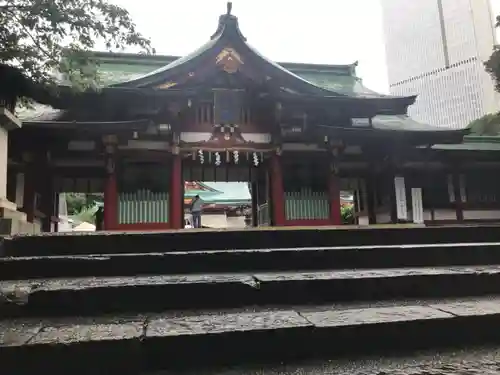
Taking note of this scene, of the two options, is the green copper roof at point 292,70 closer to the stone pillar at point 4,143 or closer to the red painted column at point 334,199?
the red painted column at point 334,199

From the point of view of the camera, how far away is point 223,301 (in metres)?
2.62

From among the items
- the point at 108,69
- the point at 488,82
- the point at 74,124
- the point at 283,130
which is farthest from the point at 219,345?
the point at 488,82

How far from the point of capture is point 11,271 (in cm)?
298

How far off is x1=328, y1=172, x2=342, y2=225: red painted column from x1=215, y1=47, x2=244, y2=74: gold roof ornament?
13.1 feet

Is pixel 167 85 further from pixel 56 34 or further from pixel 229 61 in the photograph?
pixel 56 34

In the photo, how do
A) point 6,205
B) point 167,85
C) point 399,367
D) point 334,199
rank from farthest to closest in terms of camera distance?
1. point 334,199
2. point 167,85
3. point 6,205
4. point 399,367

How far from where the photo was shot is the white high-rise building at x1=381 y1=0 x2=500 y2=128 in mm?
39500

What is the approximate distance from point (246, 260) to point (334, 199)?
25.2 feet

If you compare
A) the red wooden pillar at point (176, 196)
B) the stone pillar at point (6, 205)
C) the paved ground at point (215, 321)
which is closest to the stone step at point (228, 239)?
the stone pillar at point (6, 205)

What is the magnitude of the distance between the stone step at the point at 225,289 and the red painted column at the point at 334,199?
750cm

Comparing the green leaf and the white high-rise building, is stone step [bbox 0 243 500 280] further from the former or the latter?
the white high-rise building

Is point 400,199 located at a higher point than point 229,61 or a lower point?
lower

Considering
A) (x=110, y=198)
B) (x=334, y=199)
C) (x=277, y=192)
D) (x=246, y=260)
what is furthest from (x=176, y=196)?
(x=246, y=260)

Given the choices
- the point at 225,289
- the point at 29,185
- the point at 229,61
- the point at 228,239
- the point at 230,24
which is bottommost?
the point at 225,289
